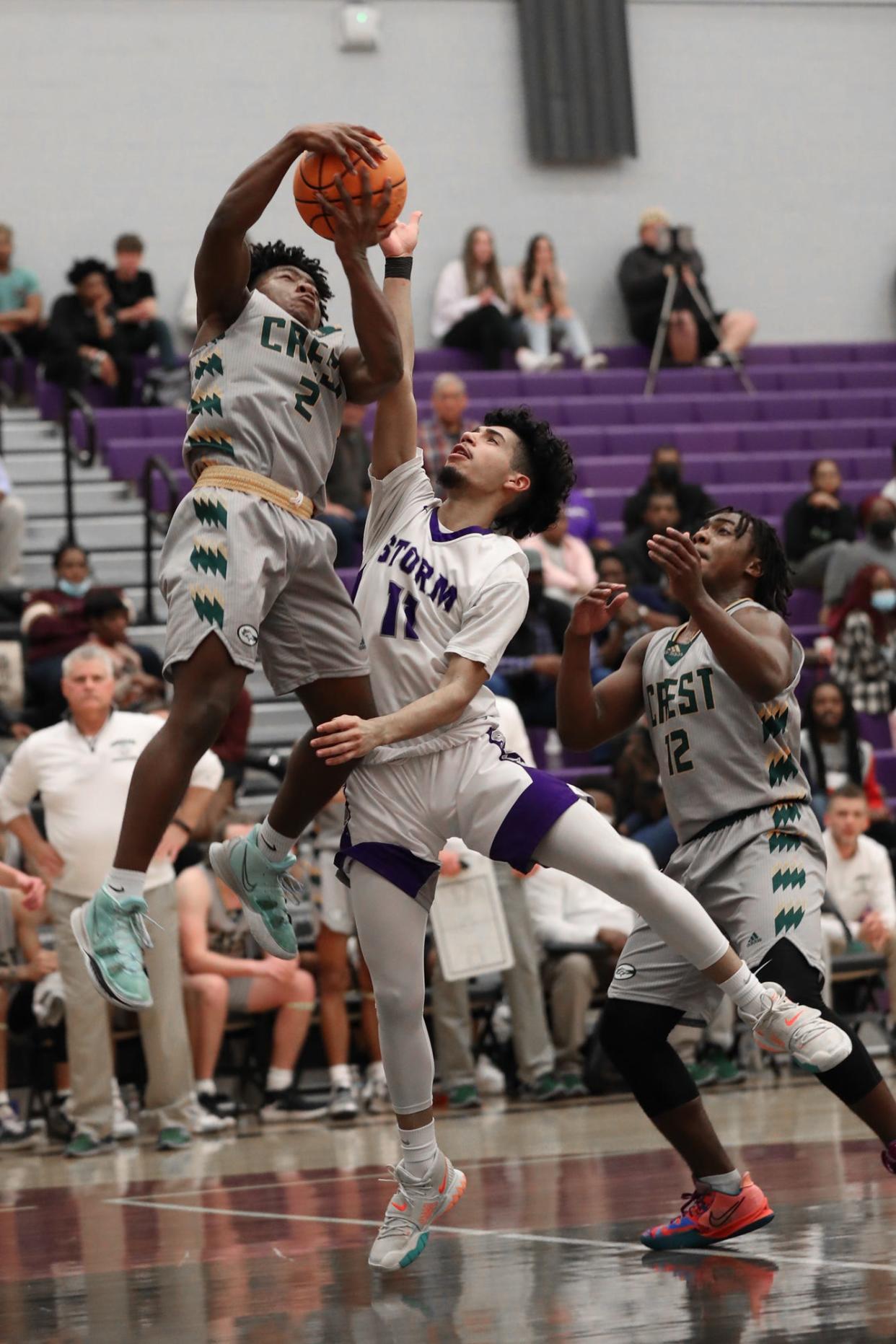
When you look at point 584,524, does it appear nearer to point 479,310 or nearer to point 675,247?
point 479,310

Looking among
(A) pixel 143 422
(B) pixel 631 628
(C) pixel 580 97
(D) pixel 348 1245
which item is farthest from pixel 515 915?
(C) pixel 580 97

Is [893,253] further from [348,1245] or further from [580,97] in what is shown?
[348,1245]

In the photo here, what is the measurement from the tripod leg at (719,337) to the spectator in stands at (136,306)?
4.51m

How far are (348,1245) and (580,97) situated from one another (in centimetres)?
1371

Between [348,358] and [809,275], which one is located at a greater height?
[809,275]

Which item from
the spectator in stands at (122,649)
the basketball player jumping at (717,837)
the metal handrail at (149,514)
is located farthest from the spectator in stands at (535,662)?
the basketball player jumping at (717,837)

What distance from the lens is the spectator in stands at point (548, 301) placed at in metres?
15.5

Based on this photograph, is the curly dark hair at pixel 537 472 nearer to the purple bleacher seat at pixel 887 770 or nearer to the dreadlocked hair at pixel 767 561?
the dreadlocked hair at pixel 767 561

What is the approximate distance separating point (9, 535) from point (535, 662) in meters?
3.24

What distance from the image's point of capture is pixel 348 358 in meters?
4.55

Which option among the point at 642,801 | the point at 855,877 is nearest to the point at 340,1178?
the point at 642,801

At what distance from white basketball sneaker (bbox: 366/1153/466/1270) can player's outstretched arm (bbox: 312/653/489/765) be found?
0.99 metres

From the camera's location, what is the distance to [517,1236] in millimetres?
4922

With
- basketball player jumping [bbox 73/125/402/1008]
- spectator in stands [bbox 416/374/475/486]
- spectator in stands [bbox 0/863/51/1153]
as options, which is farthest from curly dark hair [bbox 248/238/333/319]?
spectator in stands [bbox 416/374/475/486]
